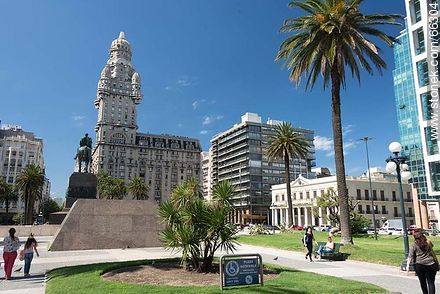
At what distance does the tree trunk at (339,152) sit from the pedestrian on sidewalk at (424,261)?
13.3 metres

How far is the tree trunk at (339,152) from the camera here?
69.6 feet

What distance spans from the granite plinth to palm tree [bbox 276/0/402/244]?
13301mm

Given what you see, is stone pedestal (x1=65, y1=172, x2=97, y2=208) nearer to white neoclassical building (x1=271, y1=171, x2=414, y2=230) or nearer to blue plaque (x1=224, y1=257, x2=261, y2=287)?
blue plaque (x1=224, y1=257, x2=261, y2=287)

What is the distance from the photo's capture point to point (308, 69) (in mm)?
23875

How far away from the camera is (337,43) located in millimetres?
21906

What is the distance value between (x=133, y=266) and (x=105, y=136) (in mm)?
140422

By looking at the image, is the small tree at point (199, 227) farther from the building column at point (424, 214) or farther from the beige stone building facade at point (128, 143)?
the beige stone building facade at point (128, 143)

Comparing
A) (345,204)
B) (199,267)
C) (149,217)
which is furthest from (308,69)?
(199,267)

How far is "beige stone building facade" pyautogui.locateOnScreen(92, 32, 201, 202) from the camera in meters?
146

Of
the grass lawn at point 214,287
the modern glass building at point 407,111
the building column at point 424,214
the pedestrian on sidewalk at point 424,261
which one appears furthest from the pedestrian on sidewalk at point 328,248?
the building column at point 424,214

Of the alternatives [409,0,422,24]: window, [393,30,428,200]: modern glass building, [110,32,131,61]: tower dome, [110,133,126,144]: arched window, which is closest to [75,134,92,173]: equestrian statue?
[409,0,422,24]: window

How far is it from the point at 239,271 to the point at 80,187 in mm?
22872

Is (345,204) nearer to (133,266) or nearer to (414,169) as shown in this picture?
(133,266)

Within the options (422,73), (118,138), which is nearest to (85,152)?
(422,73)
